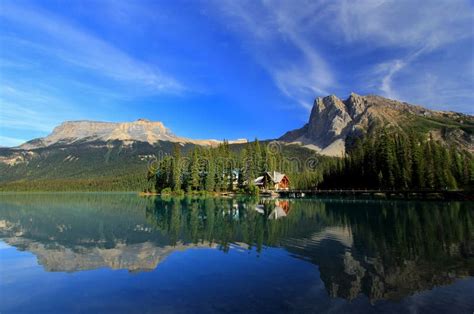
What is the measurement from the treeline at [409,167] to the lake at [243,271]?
57.1 metres

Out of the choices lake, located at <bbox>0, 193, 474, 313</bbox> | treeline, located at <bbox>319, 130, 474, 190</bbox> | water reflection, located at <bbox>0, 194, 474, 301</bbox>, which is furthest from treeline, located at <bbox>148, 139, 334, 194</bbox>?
lake, located at <bbox>0, 193, 474, 313</bbox>

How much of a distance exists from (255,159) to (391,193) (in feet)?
159

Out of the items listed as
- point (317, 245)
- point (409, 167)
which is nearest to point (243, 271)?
point (317, 245)

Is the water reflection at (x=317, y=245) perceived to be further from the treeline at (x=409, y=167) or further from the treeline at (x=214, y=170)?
the treeline at (x=214, y=170)

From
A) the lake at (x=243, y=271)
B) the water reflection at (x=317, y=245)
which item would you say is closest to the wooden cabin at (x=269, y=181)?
the water reflection at (x=317, y=245)

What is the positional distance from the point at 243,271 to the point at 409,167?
261 ft

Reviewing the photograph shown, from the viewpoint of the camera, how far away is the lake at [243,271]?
13.2 metres

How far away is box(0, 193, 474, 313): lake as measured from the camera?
43.2 ft

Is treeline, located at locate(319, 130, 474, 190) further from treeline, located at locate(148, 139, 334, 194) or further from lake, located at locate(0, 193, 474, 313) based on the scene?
lake, located at locate(0, 193, 474, 313)

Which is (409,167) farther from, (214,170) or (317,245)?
(317,245)

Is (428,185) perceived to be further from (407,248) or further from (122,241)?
(122,241)

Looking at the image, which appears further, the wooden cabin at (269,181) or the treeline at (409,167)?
the wooden cabin at (269,181)

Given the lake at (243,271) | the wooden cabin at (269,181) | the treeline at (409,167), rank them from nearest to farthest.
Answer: the lake at (243,271)
the treeline at (409,167)
the wooden cabin at (269,181)

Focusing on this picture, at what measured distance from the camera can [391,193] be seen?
279 feet
